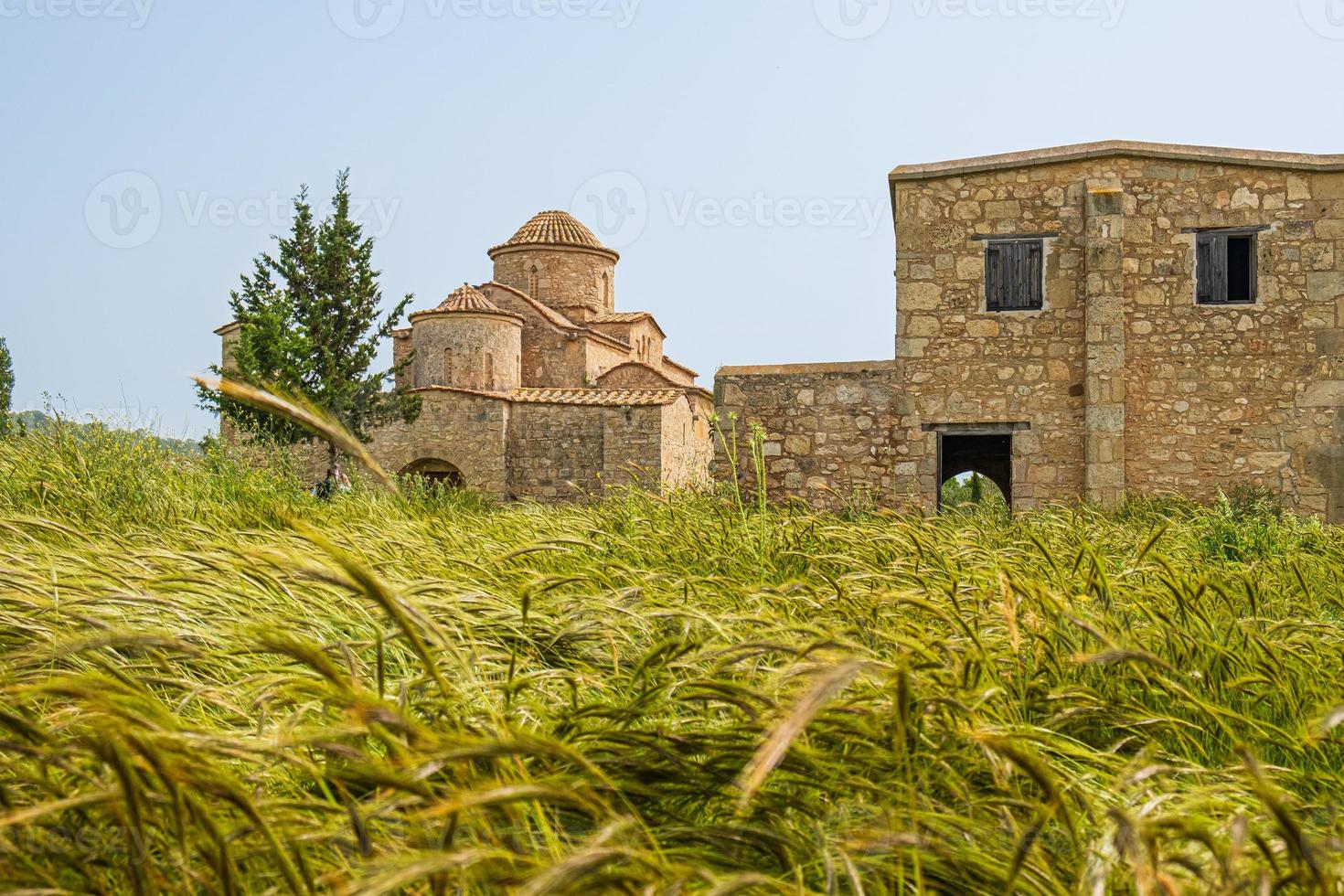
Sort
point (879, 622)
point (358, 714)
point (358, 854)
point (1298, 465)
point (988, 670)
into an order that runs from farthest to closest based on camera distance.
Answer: point (1298, 465) → point (879, 622) → point (988, 670) → point (358, 854) → point (358, 714)

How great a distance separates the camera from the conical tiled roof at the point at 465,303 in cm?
2728

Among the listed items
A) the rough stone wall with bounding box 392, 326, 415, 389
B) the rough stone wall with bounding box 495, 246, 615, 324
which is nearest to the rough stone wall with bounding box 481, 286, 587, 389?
the rough stone wall with bounding box 495, 246, 615, 324

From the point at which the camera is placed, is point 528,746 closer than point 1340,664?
Yes

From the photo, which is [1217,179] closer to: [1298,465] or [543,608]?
[1298,465]

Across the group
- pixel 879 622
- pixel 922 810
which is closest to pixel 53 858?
pixel 922 810

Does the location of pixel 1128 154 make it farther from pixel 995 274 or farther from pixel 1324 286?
pixel 1324 286

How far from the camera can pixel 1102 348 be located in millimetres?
11852

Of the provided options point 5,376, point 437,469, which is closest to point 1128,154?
point 437,469

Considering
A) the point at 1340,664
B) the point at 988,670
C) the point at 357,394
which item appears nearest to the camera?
the point at 988,670

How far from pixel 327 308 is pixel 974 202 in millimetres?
15883

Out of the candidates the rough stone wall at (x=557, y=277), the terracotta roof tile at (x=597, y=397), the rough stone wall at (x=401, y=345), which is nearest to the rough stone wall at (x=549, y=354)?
the rough stone wall at (x=557, y=277)

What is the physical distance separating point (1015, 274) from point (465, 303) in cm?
1817

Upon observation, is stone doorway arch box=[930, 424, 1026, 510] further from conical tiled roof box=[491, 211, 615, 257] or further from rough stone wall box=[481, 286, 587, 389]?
conical tiled roof box=[491, 211, 615, 257]

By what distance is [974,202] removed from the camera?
1223 cm
